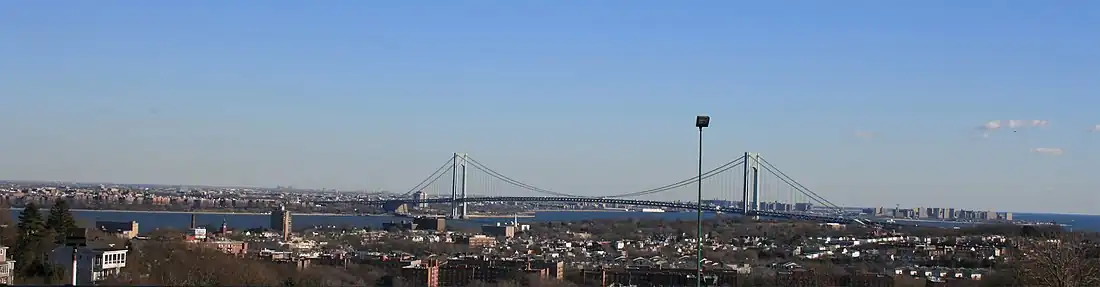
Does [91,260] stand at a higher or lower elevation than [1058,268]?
lower

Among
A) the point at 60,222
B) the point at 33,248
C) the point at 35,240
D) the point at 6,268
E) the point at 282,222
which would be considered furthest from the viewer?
the point at 282,222

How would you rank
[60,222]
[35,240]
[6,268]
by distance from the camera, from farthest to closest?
[60,222]
[35,240]
[6,268]

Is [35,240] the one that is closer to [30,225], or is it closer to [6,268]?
[30,225]

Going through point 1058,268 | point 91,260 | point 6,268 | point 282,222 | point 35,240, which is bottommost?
point 282,222

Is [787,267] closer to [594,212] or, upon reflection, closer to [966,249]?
[966,249]

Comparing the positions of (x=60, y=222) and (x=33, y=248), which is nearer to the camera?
(x=33, y=248)

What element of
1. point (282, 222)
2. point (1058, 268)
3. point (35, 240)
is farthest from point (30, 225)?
point (282, 222)
